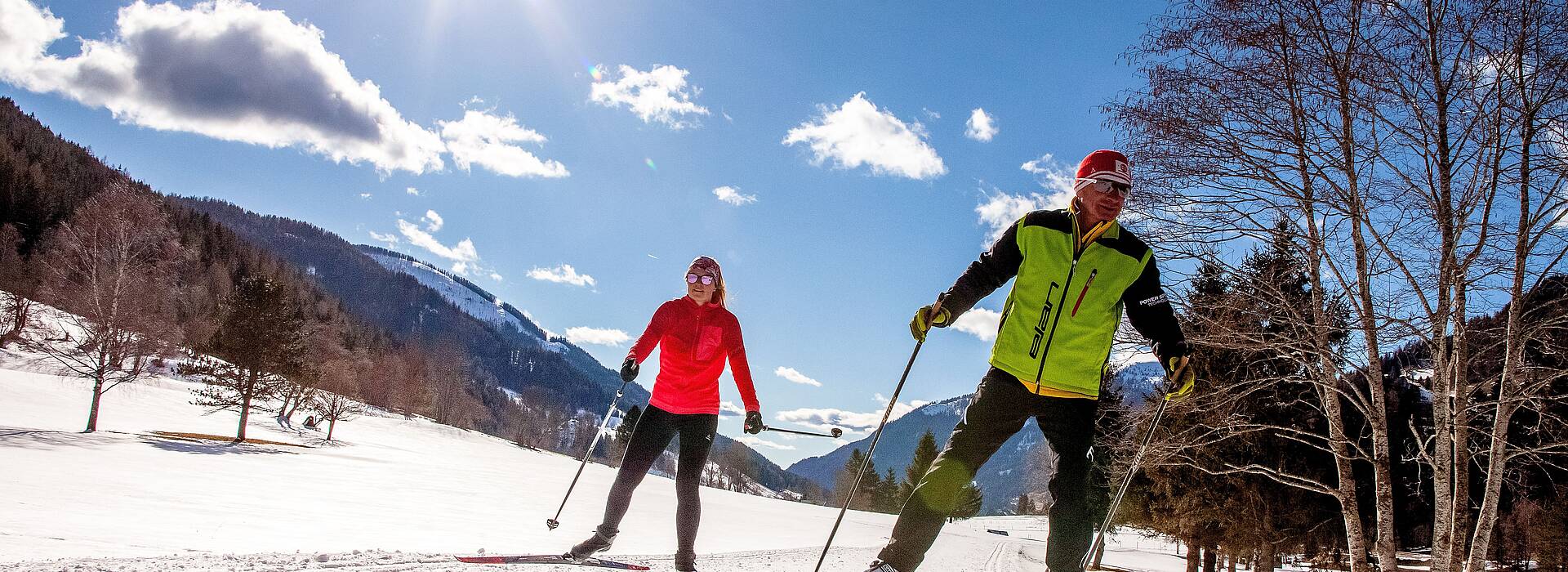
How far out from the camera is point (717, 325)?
502 centimetres

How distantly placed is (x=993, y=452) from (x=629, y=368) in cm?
283

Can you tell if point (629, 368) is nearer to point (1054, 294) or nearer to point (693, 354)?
point (693, 354)

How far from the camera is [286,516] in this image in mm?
8156

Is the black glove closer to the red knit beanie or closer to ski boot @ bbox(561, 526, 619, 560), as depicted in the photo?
ski boot @ bbox(561, 526, 619, 560)

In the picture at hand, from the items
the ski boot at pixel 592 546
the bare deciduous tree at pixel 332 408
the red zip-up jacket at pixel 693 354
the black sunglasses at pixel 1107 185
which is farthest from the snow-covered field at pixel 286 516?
the bare deciduous tree at pixel 332 408

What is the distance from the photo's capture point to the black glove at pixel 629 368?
16.7 feet

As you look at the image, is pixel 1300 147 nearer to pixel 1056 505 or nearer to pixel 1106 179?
pixel 1106 179

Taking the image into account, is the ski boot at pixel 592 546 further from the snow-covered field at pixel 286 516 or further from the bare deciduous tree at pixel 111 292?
the bare deciduous tree at pixel 111 292

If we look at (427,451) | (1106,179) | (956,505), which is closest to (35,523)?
(956,505)

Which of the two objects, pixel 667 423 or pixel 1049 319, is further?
pixel 667 423

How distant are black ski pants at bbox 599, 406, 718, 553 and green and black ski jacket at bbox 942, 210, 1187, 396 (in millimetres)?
2321

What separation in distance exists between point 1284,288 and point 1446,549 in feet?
14.8

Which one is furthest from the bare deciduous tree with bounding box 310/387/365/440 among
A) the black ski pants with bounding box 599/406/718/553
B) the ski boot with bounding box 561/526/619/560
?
the black ski pants with bounding box 599/406/718/553

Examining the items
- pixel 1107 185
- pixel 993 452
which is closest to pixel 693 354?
pixel 993 452
